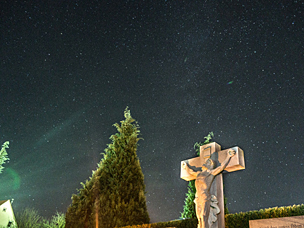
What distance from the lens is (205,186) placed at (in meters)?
6.84

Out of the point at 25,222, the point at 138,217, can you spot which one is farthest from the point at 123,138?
the point at 25,222

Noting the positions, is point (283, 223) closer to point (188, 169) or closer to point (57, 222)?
point (188, 169)

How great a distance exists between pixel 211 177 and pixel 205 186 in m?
0.28

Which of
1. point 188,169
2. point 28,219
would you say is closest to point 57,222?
point 28,219

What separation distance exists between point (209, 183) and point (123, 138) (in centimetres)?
608

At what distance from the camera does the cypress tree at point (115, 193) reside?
10.5 m

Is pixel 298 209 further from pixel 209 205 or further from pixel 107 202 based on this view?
pixel 107 202

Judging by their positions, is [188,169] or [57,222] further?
[57,222]

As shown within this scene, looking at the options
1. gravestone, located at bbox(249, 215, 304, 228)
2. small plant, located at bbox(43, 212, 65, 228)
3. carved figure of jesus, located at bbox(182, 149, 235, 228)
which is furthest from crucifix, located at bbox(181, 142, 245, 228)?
small plant, located at bbox(43, 212, 65, 228)

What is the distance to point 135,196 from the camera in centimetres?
1113

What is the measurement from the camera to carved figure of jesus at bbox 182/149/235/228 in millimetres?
6539

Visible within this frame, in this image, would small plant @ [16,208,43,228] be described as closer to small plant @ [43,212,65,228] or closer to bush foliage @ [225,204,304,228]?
small plant @ [43,212,65,228]

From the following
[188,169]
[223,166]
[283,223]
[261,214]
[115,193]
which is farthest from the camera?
[115,193]

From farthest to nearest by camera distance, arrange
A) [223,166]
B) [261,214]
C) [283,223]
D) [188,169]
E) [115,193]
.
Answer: [115,193], [188,169], [223,166], [261,214], [283,223]
